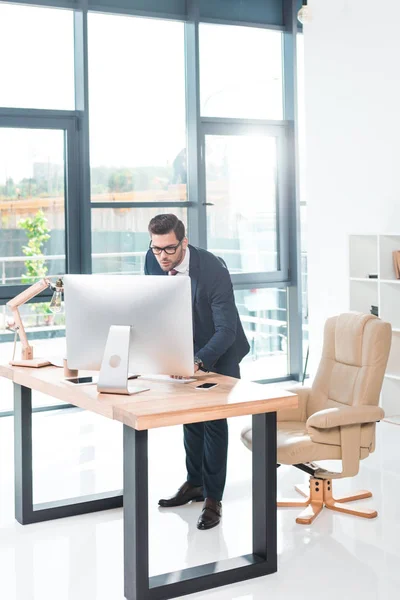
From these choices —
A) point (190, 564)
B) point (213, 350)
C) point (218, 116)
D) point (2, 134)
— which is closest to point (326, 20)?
point (218, 116)

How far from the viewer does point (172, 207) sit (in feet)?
24.3

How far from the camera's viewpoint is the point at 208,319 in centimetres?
422

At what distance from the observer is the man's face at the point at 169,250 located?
12.8 ft

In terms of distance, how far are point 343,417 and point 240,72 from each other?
14.9 ft

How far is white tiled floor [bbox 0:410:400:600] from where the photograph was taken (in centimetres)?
344

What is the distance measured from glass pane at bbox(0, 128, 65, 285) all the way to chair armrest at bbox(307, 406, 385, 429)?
345 cm

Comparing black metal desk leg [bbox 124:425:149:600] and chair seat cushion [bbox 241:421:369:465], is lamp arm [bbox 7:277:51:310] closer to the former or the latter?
black metal desk leg [bbox 124:425:149:600]

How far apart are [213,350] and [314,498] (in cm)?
101

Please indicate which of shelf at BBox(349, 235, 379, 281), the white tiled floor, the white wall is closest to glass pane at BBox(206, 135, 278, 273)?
the white wall

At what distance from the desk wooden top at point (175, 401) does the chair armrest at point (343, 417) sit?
524 millimetres

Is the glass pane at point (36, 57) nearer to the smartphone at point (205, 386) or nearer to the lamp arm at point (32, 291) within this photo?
the lamp arm at point (32, 291)

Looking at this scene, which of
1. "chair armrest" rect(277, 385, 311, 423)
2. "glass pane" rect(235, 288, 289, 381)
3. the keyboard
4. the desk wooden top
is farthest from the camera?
"glass pane" rect(235, 288, 289, 381)

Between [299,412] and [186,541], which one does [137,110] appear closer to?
[299,412]

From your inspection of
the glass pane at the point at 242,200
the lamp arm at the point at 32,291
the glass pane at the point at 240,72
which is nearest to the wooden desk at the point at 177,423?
the lamp arm at the point at 32,291
